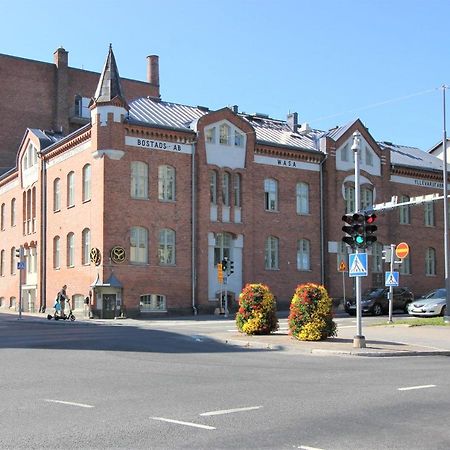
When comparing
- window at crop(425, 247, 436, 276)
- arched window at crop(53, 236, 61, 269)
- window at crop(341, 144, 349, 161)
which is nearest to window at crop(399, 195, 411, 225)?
window at crop(425, 247, 436, 276)

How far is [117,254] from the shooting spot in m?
38.1

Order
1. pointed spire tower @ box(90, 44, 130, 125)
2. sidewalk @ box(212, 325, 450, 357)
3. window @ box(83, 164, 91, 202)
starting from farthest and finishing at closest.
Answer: window @ box(83, 164, 91, 202) → pointed spire tower @ box(90, 44, 130, 125) → sidewalk @ box(212, 325, 450, 357)

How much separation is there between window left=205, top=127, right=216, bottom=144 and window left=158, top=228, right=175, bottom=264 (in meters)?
5.85

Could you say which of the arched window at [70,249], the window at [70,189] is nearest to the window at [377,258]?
the arched window at [70,249]

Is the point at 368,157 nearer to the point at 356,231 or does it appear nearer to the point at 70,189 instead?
the point at 70,189

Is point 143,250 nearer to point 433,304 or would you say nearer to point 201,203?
point 201,203

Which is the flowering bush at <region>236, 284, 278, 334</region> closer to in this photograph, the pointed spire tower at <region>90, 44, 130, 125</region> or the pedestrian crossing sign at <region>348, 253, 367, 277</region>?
the pedestrian crossing sign at <region>348, 253, 367, 277</region>

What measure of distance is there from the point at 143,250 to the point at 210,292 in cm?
475

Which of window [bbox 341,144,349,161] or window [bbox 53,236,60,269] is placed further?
window [bbox 341,144,349,161]

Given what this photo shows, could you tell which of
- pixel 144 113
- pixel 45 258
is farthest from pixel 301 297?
pixel 45 258

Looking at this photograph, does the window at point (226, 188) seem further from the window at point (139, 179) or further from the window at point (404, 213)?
the window at point (404, 213)

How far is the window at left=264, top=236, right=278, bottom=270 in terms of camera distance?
4428 centimetres

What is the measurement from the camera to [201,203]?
41.3 meters

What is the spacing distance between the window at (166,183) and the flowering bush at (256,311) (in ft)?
59.2
